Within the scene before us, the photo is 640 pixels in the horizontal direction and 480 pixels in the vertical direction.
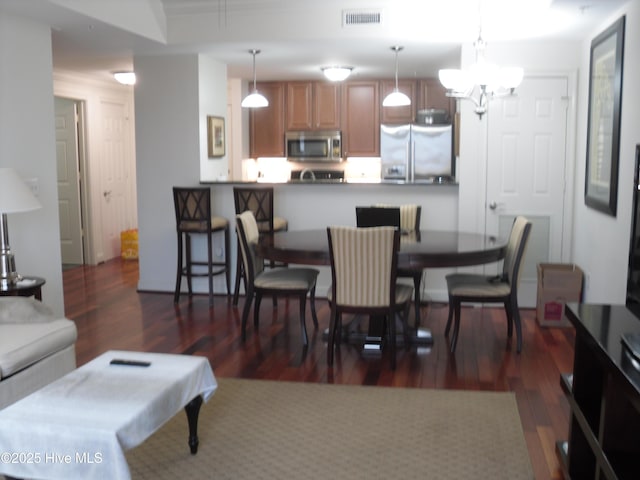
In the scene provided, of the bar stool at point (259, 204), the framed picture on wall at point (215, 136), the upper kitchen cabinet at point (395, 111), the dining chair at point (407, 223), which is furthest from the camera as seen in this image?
the upper kitchen cabinet at point (395, 111)

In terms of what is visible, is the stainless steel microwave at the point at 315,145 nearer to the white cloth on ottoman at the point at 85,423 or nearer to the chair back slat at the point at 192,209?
the chair back slat at the point at 192,209

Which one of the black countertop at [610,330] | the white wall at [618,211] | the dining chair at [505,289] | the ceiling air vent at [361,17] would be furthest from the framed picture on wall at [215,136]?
the black countertop at [610,330]

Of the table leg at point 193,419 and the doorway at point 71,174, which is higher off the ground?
the doorway at point 71,174

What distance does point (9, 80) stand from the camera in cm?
459

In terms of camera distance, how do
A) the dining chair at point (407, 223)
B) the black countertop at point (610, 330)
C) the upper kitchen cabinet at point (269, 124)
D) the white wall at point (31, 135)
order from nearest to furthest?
the black countertop at point (610, 330) < the white wall at point (31, 135) < the dining chair at point (407, 223) < the upper kitchen cabinet at point (269, 124)

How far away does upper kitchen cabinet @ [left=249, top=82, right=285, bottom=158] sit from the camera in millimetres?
8703

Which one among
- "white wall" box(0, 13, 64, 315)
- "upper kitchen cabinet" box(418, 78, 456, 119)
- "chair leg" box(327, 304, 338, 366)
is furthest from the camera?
"upper kitchen cabinet" box(418, 78, 456, 119)

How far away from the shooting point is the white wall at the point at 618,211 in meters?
4.08

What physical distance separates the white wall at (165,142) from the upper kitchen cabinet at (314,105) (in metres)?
2.15

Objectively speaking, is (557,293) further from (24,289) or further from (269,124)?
(269,124)

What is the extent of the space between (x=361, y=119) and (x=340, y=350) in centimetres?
470

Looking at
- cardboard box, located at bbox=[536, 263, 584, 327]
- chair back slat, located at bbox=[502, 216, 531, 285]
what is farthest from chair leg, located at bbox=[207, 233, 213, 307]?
cardboard box, located at bbox=[536, 263, 584, 327]

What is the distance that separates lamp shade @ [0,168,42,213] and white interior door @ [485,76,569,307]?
12.1 ft

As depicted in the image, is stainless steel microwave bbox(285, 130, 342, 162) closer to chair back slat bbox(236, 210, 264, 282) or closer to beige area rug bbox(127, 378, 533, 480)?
chair back slat bbox(236, 210, 264, 282)
